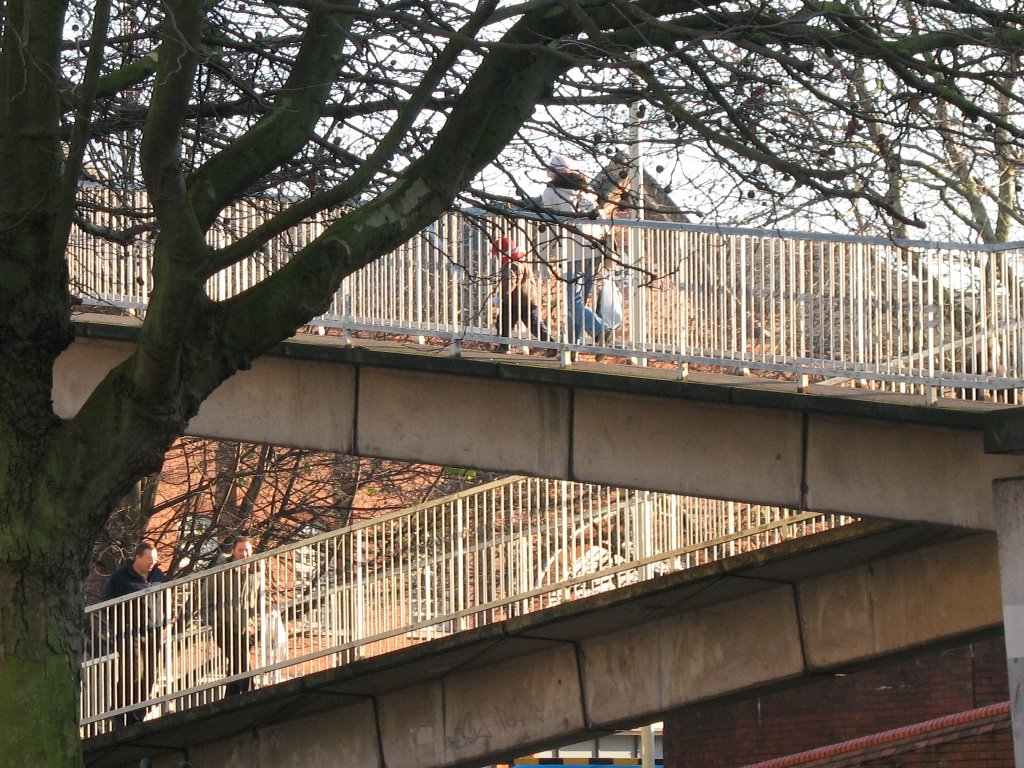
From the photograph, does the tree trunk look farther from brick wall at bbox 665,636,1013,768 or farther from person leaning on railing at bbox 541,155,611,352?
brick wall at bbox 665,636,1013,768

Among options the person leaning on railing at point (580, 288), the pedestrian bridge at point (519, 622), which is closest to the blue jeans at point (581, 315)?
the person leaning on railing at point (580, 288)

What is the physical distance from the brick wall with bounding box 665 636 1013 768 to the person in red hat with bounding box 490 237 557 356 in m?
8.78

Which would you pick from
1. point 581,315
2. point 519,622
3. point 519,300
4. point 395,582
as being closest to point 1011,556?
A: point 581,315

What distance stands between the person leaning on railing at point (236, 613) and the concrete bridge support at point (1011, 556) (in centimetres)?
750

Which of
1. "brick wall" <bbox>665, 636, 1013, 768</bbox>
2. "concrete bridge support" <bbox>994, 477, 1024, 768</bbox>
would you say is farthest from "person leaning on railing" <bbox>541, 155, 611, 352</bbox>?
"brick wall" <bbox>665, 636, 1013, 768</bbox>

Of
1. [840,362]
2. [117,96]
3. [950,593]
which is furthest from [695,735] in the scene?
[117,96]

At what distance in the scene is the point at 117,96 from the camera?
490 inches

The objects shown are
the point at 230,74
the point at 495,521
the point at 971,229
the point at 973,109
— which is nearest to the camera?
the point at 973,109

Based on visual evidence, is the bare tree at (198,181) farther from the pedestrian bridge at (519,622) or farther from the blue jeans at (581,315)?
the pedestrian bridge at (519,622)

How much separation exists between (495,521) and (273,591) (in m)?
2.68

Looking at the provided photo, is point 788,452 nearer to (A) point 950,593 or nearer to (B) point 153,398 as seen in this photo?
(A) point 950,593

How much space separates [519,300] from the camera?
45.5 ft

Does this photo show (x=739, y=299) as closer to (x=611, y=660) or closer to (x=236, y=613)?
(x=611, y=660)

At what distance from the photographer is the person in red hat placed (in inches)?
539
